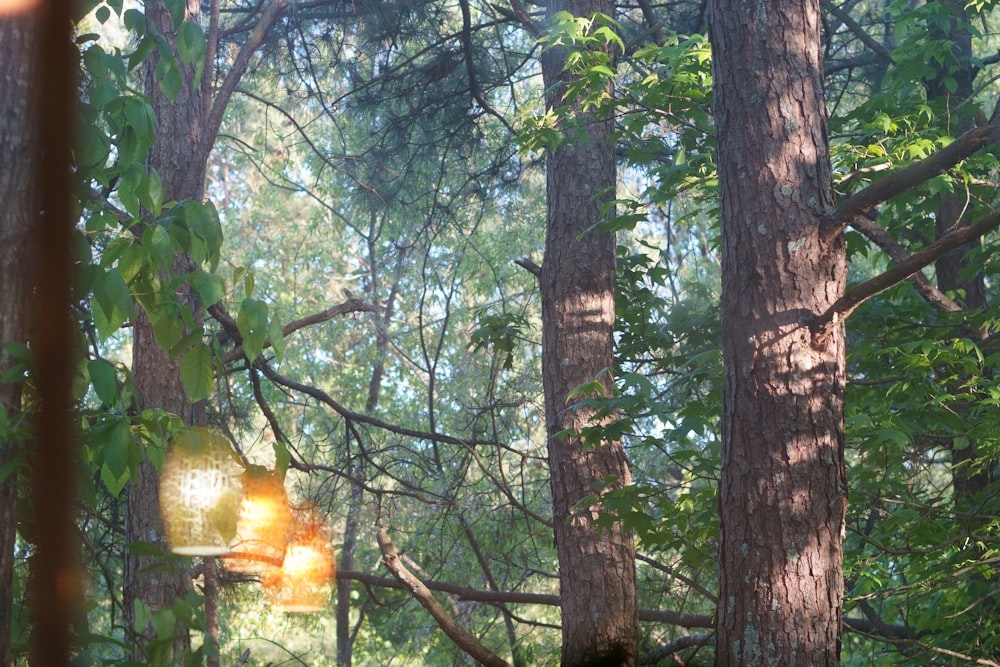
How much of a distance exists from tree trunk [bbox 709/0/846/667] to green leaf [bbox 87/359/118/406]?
2.04m

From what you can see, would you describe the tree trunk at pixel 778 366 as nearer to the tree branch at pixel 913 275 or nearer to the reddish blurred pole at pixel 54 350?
the tree branch at pixel 913 275

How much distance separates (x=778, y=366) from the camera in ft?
10.2

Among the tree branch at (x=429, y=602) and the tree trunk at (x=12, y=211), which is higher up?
the tree trunk at (x=12, y=211)

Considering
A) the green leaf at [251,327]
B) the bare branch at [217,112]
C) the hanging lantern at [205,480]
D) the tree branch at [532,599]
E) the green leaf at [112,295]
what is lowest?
the tree branch at [532,599]

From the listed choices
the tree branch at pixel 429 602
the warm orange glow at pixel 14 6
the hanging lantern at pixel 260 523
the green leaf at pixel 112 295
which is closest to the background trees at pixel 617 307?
the green leaf at pixel 112 295

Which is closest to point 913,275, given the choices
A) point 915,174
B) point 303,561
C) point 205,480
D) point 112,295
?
point 915,174

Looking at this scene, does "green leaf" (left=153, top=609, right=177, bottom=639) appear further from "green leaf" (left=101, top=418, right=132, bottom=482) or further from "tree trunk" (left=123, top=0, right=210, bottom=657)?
"tree trunk" (left=123, top=0, right=210, bottom=657)

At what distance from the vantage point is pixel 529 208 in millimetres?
12297

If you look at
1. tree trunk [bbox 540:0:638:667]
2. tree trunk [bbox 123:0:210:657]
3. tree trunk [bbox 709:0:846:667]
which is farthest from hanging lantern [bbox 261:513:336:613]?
tree trunk [bbox 709:0:846:667]

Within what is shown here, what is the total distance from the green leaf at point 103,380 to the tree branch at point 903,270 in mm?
2076

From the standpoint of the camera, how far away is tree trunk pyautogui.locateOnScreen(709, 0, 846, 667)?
3031 millimetres

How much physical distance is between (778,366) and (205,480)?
181 centimetres

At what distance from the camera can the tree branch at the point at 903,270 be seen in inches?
107

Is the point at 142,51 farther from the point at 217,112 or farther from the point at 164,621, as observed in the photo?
the point at 217,112
